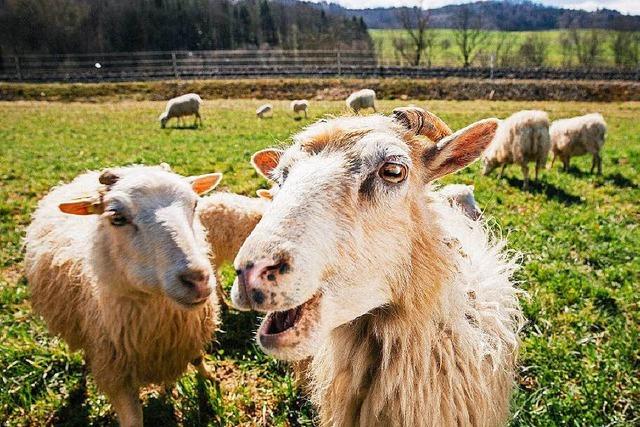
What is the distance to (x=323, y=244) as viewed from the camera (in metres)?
1.68

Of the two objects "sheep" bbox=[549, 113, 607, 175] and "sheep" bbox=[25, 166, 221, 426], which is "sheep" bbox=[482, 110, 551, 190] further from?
"sheep" bbox=[25, 166, 221, 426]

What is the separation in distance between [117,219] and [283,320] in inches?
76.0

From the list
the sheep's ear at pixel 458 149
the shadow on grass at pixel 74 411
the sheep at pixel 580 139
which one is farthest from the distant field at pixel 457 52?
the sheep's ear at pixel 458 149

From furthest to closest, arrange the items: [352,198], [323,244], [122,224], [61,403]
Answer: [61,403] < [122,224] < [352,198] < [323,244]

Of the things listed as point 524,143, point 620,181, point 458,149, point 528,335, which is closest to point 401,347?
point 458,149

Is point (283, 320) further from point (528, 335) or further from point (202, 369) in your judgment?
point (528, 335)

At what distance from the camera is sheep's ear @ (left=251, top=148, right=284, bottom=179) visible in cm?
268

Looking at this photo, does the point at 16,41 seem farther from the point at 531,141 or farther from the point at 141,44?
the point at 531,141

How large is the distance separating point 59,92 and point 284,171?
127 feet

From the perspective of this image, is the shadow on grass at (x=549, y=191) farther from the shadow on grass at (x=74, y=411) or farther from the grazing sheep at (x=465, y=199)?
the shadow on grass at (x=74, y=411)

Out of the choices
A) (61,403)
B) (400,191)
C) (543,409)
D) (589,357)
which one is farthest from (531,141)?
(61,403)

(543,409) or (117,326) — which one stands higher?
(117,326)

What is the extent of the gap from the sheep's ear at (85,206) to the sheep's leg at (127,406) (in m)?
1.40

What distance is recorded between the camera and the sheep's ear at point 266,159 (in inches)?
105
